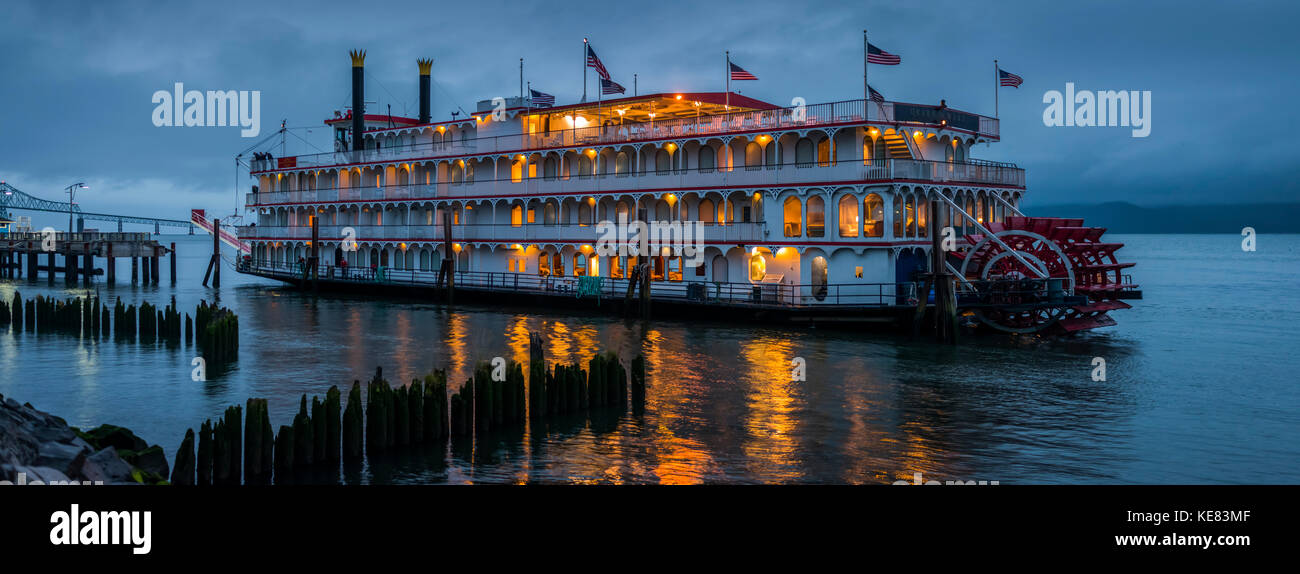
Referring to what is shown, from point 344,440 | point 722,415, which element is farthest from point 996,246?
point 344,440

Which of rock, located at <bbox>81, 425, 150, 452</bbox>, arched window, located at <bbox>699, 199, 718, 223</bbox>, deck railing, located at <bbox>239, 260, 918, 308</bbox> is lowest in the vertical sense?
rock, located at <bbox>81, 425, 150, 452</bbox>

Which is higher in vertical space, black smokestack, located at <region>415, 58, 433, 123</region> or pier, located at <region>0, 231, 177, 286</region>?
black smokestack, located at <region>415, 58, 433, 123</region>

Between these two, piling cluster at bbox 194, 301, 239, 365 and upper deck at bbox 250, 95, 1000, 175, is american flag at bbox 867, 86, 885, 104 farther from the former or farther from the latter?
piling cluster at bbox 194, 301, 239, 365

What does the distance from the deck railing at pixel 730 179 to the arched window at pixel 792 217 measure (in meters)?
0.98

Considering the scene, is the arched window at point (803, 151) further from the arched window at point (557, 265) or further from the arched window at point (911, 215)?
the arched window at point (557, 265)

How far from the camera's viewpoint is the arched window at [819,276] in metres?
34.8

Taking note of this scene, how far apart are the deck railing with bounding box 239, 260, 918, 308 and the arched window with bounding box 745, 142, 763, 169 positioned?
4789mm

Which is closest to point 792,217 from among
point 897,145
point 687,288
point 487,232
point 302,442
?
point 897,145

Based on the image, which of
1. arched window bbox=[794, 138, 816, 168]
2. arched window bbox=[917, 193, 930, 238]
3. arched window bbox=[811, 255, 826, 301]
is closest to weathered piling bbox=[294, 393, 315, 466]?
arched window bbox=[811, 255, 826, 301]

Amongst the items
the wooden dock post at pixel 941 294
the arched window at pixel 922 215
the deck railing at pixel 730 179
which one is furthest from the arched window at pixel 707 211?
the wooden dock post at pixel 941 294

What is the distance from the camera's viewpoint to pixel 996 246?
33.4 meters

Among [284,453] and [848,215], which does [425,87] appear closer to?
[848,215]

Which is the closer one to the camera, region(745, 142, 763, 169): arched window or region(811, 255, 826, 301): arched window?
region(811, 255, 826, 301): arched window

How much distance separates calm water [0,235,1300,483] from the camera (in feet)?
53.5
